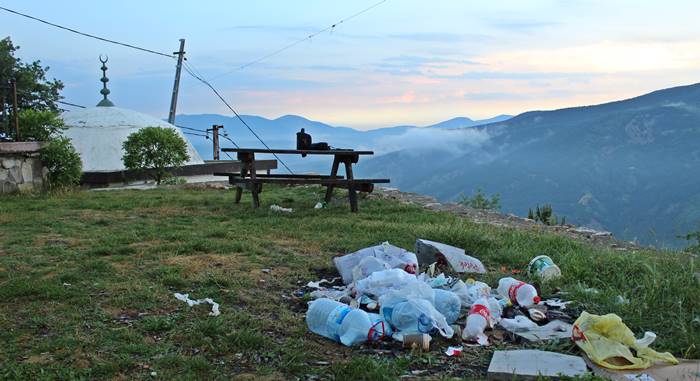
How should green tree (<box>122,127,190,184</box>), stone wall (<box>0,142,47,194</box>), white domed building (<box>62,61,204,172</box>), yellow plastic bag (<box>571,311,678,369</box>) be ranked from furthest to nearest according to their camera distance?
white domed building (<box>62,61,204,172</box>), green tree (<box>122,127,190,184</box>), stone wall (<box>0,142,47,194</box>), yellow plastic bag (<box>571,311,678,369</box>)

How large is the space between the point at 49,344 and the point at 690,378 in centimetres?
295

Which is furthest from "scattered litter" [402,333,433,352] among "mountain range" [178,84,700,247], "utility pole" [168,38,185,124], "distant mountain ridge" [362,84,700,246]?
"distant mountain ridge" [362,84,700,246]

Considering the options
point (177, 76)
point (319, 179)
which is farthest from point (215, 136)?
point (319, 179)

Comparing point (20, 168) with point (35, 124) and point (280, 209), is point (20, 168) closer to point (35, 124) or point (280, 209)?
point (35, 124)

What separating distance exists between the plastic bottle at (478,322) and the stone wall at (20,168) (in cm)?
801

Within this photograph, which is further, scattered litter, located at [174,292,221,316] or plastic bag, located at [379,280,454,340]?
scattered litter, located at [174,292,221,316]

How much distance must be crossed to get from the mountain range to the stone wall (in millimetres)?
51392

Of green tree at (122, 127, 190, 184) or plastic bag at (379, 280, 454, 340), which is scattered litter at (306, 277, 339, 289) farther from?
green tree at (122, 127, 190, 184)

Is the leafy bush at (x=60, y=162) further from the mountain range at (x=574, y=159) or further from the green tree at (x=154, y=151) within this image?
the mountain range at (x=574, y=159)

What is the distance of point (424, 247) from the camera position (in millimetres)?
5020

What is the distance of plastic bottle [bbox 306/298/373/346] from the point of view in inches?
127

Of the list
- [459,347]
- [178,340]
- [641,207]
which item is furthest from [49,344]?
[641,207]

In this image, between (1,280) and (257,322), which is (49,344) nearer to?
(257,322)

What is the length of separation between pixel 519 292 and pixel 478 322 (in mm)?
669
